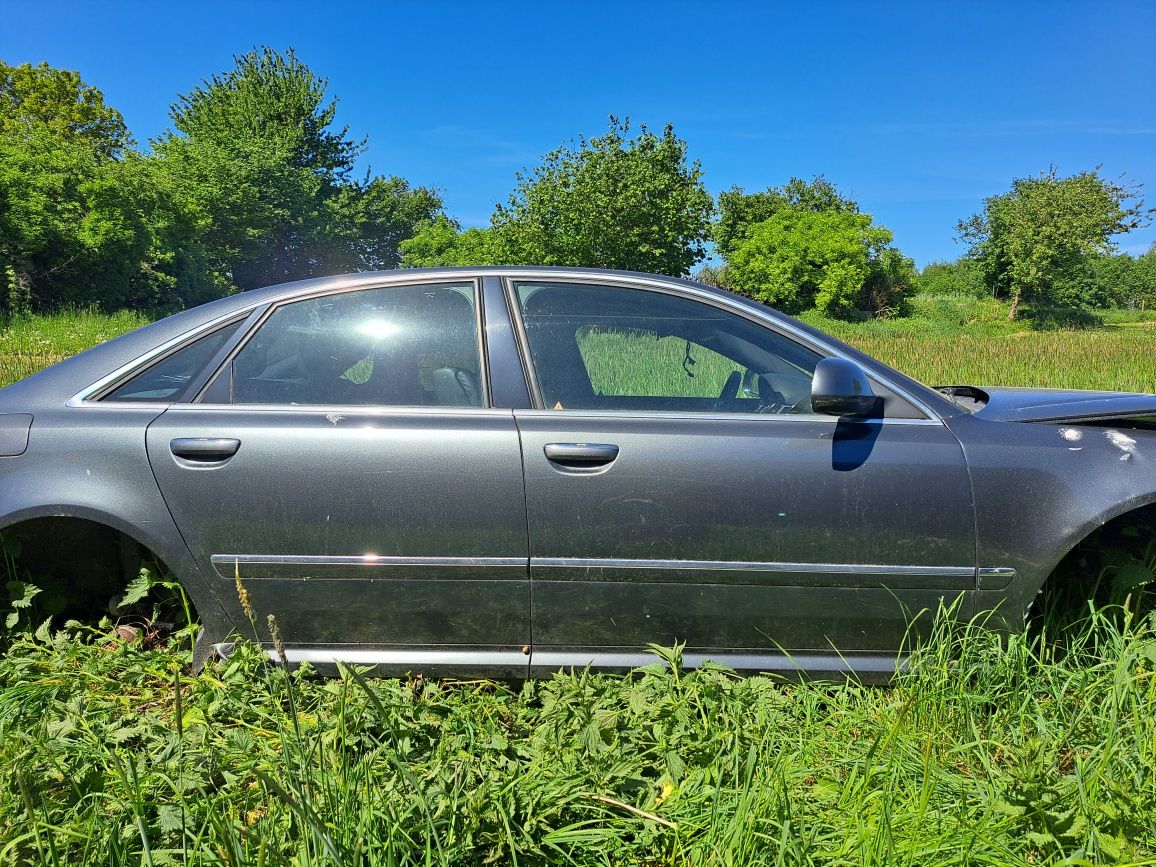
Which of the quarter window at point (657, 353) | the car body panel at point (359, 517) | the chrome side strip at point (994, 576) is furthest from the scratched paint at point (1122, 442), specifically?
the car body panel at point (359, 517)

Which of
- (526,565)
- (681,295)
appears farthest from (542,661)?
(681,295)

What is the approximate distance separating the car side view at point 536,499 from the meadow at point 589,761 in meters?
0.16

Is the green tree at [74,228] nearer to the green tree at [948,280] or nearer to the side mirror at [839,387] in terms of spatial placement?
Result: the side mirror at [839,387]

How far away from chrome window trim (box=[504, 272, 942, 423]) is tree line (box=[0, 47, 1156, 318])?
26.5 m

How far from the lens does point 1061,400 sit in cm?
287

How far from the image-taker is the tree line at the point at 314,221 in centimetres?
2712

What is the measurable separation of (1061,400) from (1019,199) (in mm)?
56568

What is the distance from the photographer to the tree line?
89.0 ft

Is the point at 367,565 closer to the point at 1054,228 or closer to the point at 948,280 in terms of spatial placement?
the point at 1054,228

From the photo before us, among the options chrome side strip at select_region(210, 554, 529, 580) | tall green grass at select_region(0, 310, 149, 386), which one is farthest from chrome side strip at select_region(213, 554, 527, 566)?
tall green grass at select_region(0, 310, 149, 386)

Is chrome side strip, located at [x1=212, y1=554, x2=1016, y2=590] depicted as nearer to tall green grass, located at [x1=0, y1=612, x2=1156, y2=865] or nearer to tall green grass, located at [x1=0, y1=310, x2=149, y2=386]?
tall green grass, located at [x1=0, y1=612, x2=1156, y2=865]

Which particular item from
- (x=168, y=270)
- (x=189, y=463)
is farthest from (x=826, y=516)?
(x=168, y=270)

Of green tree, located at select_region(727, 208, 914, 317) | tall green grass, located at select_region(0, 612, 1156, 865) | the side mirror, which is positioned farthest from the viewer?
green tree, located at select_region(727, 208, 914, 317)

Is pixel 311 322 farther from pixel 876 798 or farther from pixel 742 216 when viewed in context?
pixel 742 216
